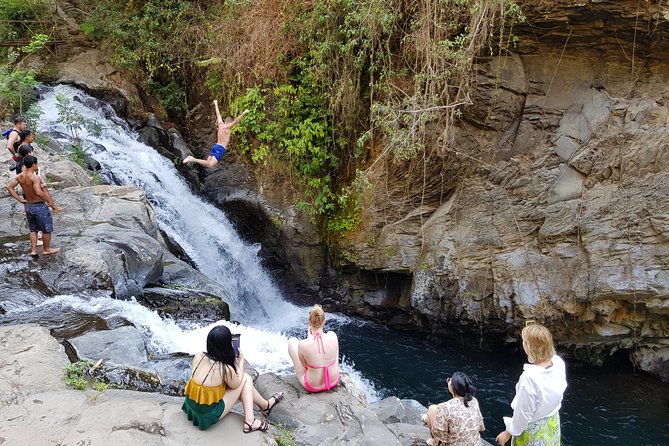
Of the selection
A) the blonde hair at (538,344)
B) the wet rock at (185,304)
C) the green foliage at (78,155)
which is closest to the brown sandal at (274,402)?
the blonde hair at (538,344)

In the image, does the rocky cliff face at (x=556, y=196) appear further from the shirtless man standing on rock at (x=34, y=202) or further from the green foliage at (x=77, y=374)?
the green foliage at (x=77, y=374)

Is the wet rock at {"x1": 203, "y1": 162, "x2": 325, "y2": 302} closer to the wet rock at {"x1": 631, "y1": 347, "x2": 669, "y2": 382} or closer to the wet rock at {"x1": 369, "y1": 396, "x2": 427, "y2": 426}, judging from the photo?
the wet rock at {"x1": 369, "y1": 396, "x2": 427, "y2": 426}

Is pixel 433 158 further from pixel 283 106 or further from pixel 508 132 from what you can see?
pixel 283 106

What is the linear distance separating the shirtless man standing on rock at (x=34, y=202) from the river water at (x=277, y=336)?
1.08 meters

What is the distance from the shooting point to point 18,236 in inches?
287

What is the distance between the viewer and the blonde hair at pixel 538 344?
3.28 metres

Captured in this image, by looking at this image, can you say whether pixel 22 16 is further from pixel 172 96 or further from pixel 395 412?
pixel 395 412

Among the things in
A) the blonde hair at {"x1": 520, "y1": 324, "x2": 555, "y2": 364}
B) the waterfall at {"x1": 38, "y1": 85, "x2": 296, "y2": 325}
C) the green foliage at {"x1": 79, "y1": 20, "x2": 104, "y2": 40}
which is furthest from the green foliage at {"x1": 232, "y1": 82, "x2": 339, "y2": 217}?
the blonde hair at {"x1": 520, "y1": 324, "x2": 555, "y2": 364}

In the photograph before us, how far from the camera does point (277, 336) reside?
7.09 metres

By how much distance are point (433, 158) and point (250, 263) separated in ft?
14.1

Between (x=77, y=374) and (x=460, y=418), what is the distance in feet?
10.7

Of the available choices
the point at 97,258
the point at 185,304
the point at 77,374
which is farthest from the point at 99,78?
the point at 77,374

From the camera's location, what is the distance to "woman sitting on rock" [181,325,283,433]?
11.8 ft

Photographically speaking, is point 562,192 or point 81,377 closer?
point 81,377
